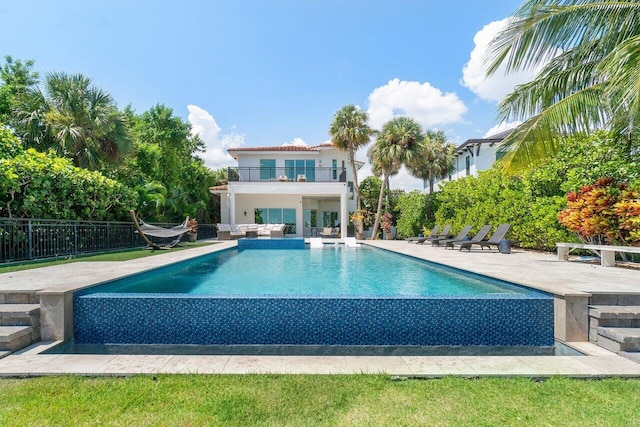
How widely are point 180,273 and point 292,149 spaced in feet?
59.0

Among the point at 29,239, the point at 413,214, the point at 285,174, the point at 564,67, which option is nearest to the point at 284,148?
Result: the point at 285,174

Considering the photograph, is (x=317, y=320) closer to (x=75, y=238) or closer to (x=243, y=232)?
(x=75, y=238)

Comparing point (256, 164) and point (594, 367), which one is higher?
point (256, 164)

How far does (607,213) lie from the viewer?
754 centimetres

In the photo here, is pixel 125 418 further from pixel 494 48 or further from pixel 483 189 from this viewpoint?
pixel 483 189

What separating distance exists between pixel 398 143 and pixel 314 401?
18329mm

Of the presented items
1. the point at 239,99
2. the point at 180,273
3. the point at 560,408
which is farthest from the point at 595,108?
the point at 239,99

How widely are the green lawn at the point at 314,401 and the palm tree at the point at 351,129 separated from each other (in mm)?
18557

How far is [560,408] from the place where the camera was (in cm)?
246

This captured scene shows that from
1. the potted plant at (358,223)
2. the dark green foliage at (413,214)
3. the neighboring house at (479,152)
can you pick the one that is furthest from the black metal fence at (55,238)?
the neighboring house at (479,152)

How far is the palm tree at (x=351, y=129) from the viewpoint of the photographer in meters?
21.2

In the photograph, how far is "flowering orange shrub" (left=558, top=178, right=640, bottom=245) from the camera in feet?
23.3

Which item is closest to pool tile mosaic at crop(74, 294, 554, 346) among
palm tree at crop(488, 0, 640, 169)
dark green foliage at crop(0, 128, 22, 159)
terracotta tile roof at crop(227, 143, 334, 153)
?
palm tree at crop(488, 0, 640, 169)

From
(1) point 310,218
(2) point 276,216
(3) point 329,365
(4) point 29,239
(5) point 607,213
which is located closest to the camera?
(3) point 329,365
